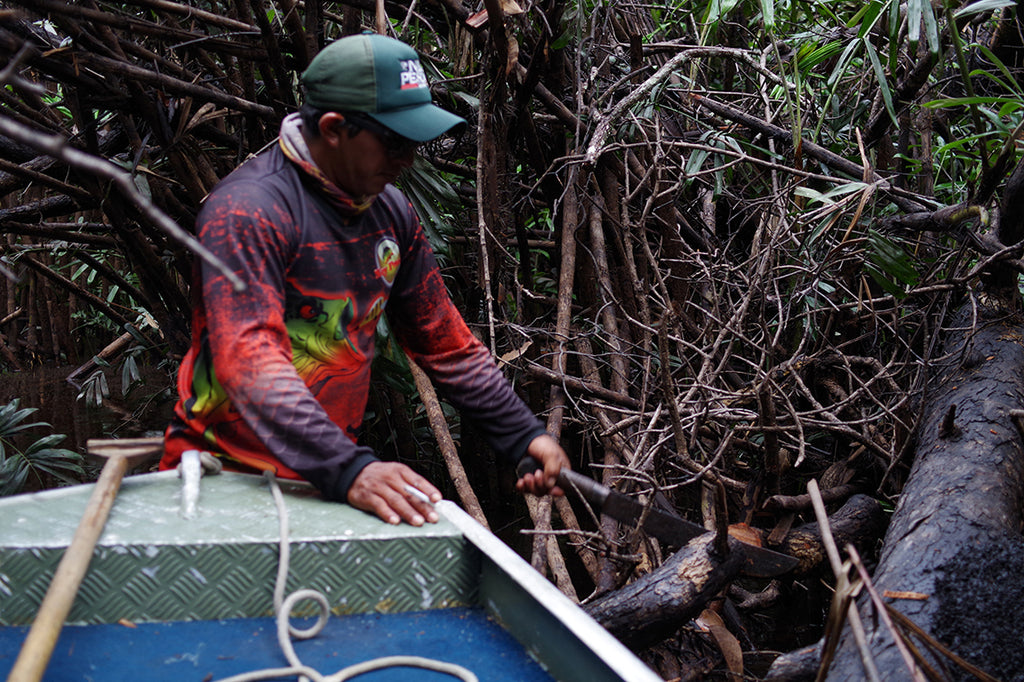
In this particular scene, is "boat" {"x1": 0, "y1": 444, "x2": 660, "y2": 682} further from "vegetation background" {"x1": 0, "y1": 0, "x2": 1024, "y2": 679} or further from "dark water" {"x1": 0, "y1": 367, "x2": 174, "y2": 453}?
"dark water" {"x1": 0, "y1": 367, "x2": 174, "y2": 453}

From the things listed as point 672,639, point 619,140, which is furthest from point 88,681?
point 619,140

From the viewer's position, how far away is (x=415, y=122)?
68.6 inches

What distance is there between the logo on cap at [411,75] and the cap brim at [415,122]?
0.15ft

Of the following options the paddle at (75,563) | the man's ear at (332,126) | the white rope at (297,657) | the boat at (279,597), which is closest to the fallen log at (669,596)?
the boat at (279,597)

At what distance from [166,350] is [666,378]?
Answer: 9.78ft

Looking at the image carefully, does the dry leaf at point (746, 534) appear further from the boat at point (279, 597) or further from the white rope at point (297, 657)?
the white rope at point (297, 657)

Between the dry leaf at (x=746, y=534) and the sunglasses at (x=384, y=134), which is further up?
the sunglasses at (x=384, y=134)

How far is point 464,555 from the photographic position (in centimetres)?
155

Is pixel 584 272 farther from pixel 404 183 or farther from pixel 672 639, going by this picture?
pixel 672 639

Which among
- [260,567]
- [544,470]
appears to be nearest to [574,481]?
[544,470]

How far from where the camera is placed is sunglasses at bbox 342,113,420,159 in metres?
1.72

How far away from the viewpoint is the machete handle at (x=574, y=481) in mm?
1938

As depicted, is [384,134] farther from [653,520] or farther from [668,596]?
[668,596]

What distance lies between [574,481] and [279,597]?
0.80 meters
